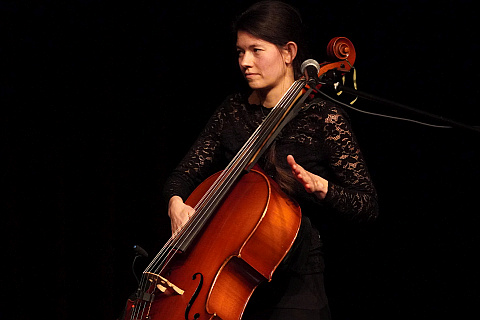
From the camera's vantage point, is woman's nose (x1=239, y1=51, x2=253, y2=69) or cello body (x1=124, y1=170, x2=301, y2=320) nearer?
cello body (x1=124, y1=170, x2=301, y2=320)

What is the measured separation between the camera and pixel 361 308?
2.23 metres

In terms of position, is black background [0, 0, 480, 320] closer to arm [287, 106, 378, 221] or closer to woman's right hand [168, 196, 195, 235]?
arm [287, 106, 378, 221]

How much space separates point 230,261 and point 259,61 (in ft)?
2.24

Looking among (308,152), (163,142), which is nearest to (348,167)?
(308,152)

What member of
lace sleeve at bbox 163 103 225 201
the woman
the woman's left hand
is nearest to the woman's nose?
the woman

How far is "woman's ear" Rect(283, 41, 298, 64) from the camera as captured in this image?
1.70 metres

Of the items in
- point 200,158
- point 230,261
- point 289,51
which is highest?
point 289,51

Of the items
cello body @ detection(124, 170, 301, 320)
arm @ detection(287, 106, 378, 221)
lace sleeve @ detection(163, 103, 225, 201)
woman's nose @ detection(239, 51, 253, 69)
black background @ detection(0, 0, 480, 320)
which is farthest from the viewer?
black background @ detection(0, 0, 480, 320)

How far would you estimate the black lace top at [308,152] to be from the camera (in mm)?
1524

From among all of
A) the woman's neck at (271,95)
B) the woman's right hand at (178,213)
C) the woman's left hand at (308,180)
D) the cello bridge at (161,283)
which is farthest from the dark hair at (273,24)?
the cello bridge at (161,283)

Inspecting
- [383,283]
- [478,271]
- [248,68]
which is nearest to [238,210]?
[248,68]

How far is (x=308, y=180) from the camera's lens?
1373 mm

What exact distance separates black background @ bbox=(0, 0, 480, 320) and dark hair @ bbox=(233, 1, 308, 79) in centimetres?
55

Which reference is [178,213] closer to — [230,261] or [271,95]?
[230,261]
